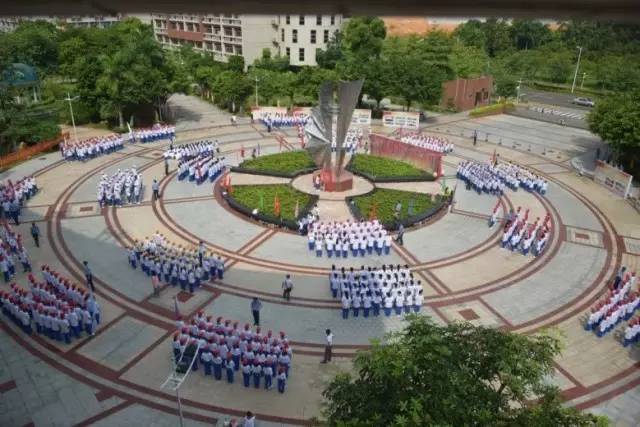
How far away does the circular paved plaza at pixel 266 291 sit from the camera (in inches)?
508

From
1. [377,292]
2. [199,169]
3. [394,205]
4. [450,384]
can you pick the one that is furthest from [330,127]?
[450,384]

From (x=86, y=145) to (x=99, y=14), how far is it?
29.5 m

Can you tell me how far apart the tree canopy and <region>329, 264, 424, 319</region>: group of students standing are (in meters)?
7.51

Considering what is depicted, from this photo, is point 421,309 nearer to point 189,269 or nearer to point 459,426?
point 189,269

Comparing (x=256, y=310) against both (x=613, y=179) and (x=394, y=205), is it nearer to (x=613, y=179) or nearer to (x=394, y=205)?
(x=394, y=205)

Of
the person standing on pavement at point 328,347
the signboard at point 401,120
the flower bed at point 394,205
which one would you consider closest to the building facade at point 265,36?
the signboard at point 401,120

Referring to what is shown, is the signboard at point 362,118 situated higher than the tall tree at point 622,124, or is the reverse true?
the tall tree at point 622,124

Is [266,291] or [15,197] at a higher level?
[15,197]

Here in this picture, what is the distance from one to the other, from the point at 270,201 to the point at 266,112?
759 inches

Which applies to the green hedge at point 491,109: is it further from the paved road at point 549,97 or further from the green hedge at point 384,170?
the green hedge at point 384,170

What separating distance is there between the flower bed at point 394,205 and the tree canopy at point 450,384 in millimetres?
13797

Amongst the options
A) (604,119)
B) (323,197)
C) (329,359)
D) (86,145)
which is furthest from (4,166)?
(604,119)

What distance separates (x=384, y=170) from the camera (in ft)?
94.6

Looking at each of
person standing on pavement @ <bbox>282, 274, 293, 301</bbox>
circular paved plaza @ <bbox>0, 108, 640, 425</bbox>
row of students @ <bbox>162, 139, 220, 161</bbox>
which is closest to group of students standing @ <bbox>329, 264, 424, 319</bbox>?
circular paved plaza @ <bbox>0, 108, 640, 425</bbox>
